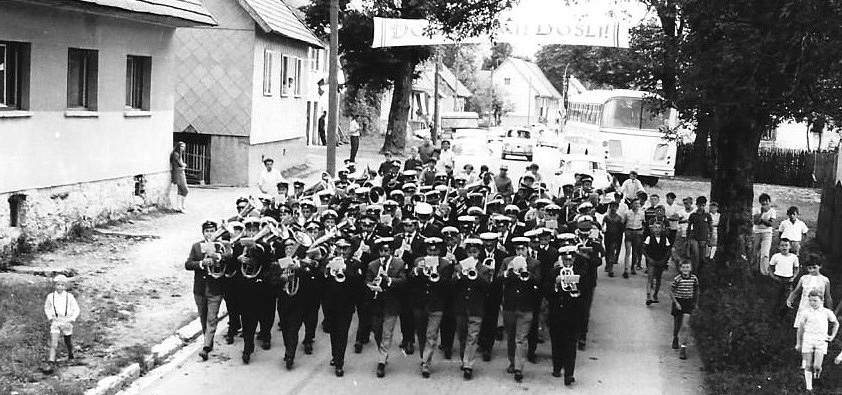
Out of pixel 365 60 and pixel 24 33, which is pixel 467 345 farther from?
pixel 365 60

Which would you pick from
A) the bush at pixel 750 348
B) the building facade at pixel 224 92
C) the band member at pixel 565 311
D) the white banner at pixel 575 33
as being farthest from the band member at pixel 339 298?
the building facade at pixel 224 92

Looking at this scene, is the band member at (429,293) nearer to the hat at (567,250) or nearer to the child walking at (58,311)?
the hat at (567,250)

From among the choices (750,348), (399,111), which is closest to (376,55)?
(399,111)

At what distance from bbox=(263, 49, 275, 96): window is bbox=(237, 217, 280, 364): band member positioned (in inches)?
709

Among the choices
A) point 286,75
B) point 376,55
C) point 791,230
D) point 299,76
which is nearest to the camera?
point 791,230

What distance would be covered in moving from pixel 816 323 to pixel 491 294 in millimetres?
3776

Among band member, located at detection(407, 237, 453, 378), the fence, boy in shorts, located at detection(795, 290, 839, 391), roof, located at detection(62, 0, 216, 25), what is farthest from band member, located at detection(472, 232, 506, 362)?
the fence

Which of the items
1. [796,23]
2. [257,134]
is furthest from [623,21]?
[796,23]

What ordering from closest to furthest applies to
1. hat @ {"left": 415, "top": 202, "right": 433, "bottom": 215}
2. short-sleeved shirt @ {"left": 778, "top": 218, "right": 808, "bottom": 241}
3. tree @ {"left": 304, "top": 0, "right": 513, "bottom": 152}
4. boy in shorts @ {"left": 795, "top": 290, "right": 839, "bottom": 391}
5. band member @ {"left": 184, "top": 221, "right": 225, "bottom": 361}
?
boy in shorts @ {"left": 795, "top": 290, "right": 839, "bottom": 391} → band member @ {"left": 184, "top": 221, "right": 225, "bottom": 361} → hat @ {"left": 415, "top": 202, "right": 433, "bottom": 215} → short-sleeved shirt @ {"left": 778, "top": 218, "right": 808, "bottom": 241} → tree @ {"left": 304, "top": 0, "right": 513, "bottom": 152}

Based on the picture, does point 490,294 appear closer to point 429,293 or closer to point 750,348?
point 429,293

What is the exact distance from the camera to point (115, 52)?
20531 mm

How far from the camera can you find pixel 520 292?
485 inches

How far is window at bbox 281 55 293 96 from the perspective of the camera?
3278cm

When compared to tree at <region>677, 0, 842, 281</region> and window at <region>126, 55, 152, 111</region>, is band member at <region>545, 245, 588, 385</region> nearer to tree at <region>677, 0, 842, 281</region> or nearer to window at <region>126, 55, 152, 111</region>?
tree at <region>677, 0, 842, 281</region>
